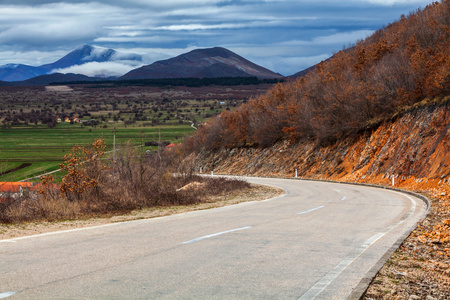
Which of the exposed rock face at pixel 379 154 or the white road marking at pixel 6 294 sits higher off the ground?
the white road marking at pixel 6 294

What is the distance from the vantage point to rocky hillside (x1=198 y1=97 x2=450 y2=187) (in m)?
31.1

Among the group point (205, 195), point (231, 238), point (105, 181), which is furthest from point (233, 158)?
point (231, 238)

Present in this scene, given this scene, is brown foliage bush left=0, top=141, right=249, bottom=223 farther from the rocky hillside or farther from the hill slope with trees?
the rocky hillside

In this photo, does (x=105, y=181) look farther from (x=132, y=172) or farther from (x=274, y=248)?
(x=274, y=248)

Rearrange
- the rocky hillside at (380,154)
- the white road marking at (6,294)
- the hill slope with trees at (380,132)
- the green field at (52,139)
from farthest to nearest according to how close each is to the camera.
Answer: the green field at (52,139) < the rocky hillside at (380,154) < the hill slope with trees at (380,132) < the white road marking at (6,294)

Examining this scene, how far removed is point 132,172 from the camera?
65.8 feet

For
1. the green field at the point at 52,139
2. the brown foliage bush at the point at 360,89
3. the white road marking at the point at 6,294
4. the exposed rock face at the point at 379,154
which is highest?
the brown foliage bush at the point at 360,89

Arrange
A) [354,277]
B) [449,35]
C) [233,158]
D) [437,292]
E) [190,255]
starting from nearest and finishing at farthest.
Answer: [437,292] < [354,277] < [190,255] < [449,35] < [233,158]

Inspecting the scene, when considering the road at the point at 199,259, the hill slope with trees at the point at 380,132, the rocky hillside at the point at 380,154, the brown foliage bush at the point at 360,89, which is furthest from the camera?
the brown foliage bush at the point at 360,89

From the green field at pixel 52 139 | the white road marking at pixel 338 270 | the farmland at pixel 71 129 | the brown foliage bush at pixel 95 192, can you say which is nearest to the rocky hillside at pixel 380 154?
the brown foliage bush at pixel 95 192

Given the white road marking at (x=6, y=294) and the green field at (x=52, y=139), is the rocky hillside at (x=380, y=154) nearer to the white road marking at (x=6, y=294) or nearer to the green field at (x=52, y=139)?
the white road marking at (x=6, y=294)

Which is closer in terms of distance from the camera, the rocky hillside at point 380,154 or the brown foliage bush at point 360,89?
the rocky hillside at point 380,154

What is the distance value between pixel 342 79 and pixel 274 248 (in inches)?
1742

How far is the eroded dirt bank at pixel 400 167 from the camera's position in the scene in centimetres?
723
